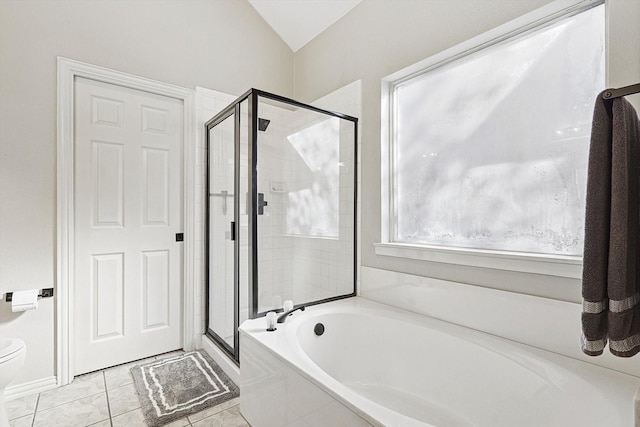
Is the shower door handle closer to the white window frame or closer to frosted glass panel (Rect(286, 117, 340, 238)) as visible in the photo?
frosted glass panel (Rect(286, 117, 340, 238))

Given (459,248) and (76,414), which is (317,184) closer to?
(459,248)

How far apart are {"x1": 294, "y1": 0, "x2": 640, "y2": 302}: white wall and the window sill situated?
1.7 inches

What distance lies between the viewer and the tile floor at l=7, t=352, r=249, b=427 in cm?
176

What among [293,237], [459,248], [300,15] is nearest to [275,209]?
[293,237]

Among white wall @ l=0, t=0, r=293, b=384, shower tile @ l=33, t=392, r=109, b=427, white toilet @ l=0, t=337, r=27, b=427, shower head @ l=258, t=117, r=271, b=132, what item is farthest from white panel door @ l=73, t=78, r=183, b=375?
shower head @ l=258, t=117, r=271, b=132

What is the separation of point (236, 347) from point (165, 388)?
48 centimetres

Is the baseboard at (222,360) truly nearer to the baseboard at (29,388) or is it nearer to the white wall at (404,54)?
the baseboard at (29,388)

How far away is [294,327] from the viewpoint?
1.84 m

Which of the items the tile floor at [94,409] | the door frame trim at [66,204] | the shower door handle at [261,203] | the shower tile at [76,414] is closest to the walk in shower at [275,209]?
the shower door handle at [261,203]

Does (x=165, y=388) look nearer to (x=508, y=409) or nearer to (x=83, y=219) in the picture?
(x=83, y=219)

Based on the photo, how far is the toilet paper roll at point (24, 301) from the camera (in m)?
1.90

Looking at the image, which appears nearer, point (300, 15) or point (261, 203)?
point (261, 203)

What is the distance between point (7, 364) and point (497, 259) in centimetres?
245

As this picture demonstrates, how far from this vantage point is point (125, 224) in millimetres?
2396
